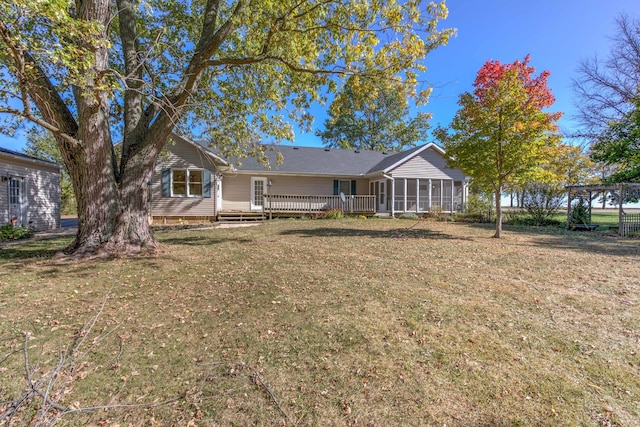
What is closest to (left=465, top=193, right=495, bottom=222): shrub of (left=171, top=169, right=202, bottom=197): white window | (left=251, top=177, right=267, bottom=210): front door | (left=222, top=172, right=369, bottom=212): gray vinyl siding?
(left=222, top=172, right=369, bottom=212): gray vinyl siding

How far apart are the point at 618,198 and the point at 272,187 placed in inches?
654

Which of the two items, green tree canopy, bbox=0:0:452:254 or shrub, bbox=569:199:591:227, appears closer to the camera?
green tree canopy, bbox=0:0:452:254

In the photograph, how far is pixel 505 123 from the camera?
394 inches

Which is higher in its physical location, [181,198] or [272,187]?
[272,187]

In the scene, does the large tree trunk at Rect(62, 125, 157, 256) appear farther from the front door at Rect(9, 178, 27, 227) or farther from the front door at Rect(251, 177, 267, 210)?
the front door at Rect(251, 177, 267, 210)

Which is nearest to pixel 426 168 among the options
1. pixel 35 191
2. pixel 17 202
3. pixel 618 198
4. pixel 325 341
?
pixel 618 198

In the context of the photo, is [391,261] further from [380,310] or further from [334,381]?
[334,381]

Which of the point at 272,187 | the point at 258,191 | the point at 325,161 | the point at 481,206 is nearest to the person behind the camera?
the point at 481,206

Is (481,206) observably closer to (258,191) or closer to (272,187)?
(272,187)

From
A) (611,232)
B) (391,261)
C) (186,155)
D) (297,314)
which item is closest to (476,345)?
(297,314)

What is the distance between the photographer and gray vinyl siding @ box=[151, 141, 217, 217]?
1577 centimetres

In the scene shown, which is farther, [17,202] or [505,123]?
[17,202]

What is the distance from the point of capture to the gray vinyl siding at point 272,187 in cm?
1809

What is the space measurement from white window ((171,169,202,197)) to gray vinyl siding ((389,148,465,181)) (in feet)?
36.8
